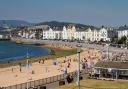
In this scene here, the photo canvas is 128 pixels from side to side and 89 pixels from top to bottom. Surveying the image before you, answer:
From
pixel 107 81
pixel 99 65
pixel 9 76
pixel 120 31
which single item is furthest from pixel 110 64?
pixel 120 31

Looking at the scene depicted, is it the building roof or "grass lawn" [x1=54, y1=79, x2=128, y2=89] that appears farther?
the building roof

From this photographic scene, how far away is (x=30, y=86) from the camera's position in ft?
123

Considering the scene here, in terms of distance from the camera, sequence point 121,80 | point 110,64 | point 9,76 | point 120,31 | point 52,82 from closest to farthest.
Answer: point 52,82
point 121,80
point 110,64
point 9,76
point 120,31

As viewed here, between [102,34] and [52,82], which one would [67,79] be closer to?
[52,82]

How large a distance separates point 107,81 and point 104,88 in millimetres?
5362

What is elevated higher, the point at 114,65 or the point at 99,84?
the point at 114,65

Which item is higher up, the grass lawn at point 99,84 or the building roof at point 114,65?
the building roof at point 114,65

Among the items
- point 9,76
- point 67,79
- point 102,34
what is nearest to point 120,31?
point 102,34

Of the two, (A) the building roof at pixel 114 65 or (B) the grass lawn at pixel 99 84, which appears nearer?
(B) the grass lawn at pixel 99 84

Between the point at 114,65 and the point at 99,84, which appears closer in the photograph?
the point at 99,84

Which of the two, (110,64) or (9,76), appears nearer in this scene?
(110,64)

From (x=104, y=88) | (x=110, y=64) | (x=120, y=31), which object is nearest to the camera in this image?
(x=104, y=88)

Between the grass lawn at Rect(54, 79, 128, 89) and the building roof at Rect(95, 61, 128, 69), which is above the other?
the building roof at Rect(95, 61, 128, 69)

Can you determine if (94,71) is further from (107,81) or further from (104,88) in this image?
(104,88)
